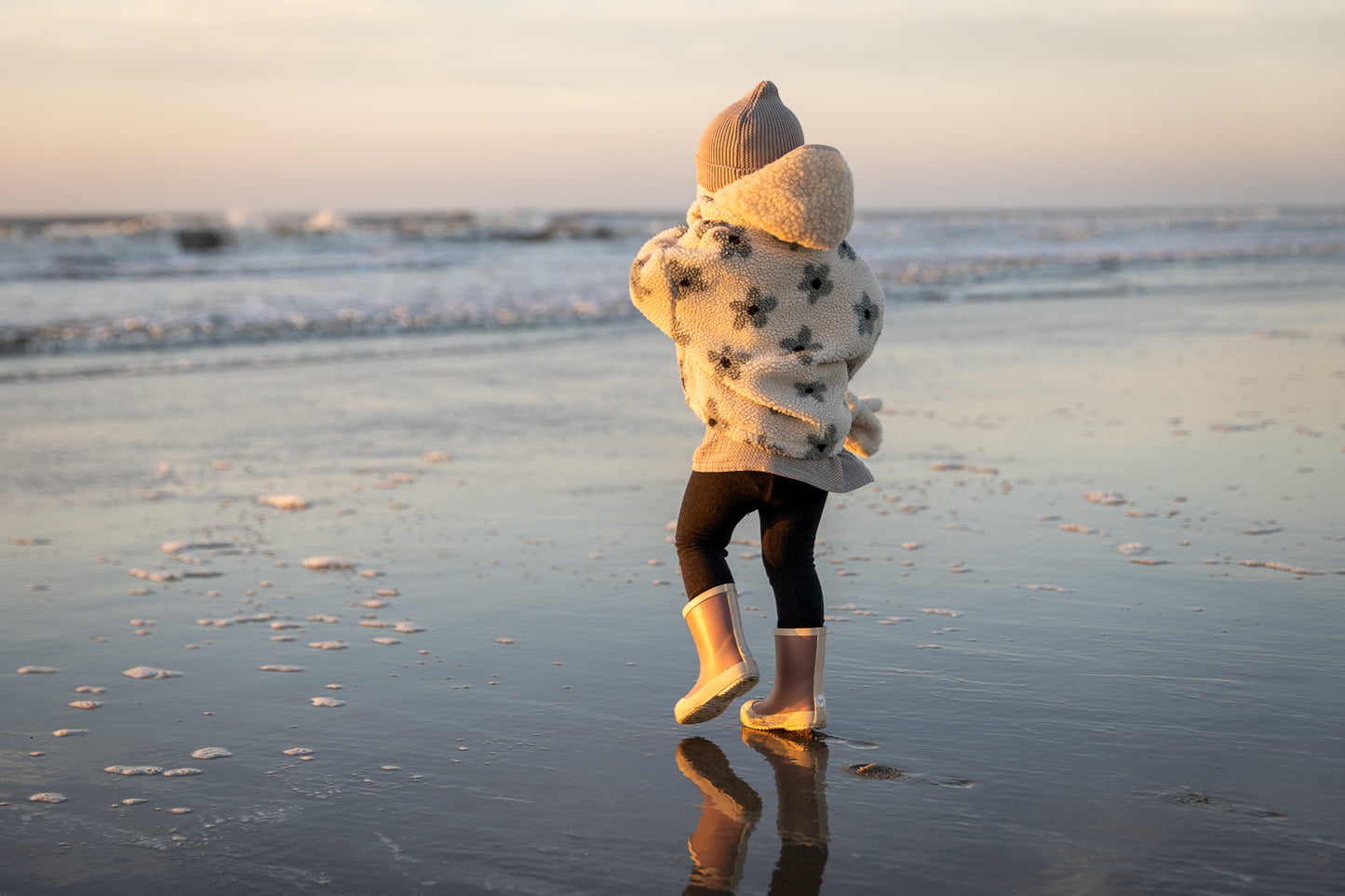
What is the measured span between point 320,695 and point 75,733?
574 millimetres

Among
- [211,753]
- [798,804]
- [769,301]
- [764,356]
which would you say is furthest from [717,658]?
[211,753]

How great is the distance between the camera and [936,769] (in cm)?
269

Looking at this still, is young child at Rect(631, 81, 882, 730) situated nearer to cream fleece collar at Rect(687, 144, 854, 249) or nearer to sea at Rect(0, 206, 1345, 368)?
cream fleece collar at Rect(687, 144, 854, 249)

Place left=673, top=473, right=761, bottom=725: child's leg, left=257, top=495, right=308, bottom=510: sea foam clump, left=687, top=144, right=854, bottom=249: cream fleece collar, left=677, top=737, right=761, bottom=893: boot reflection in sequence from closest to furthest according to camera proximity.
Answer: left=677, top=737, right=761, bottom=893: boot reflection, left=687, top=144, right=854, bottom=249: cream fleece collar, left=673, top=473, right=761, bottom=725: child's leg, left=257, top=495, right=308, bottom=510: sea foam clump

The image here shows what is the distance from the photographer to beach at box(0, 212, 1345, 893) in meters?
2.34

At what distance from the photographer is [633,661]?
3.46 m

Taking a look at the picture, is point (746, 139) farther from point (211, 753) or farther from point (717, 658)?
point (211, 753)

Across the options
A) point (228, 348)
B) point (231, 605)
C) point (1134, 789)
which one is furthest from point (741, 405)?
point (228, 348)

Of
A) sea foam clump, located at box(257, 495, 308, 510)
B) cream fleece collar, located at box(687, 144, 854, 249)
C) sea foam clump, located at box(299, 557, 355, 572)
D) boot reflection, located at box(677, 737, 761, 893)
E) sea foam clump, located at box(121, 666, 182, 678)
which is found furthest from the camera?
sea foam clump, located at box(257, 495, 308, 510)

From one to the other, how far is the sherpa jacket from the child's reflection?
2.27 ft

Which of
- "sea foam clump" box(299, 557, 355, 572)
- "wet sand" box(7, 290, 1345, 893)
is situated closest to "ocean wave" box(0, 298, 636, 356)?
"wet sand" box(7, 290, 1345, 893)

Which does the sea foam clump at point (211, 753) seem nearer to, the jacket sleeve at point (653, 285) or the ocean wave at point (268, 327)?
the jacket sleeve at point (653, 285)

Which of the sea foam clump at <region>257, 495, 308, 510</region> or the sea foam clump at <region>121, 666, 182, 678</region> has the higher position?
the sea foam clump at <region>257, 495, 308, 510</region>

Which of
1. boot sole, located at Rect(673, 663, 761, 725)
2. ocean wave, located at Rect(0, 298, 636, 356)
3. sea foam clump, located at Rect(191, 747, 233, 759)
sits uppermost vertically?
ocean wave, located at Rect(0, 298, 636, 356)
